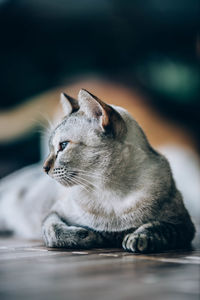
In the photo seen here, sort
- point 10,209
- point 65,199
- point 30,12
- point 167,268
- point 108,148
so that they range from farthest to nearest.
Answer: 1. point 30,12
2. point 10,209
3. point 65,199
4. point 108,148
5. point 167,268

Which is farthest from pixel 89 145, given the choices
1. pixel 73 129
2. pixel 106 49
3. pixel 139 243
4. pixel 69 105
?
pixel 106 49

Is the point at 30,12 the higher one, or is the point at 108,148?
the point at 30,12

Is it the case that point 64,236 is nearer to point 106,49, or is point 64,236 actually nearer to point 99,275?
point 99,275

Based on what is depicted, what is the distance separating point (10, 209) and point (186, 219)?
105 centimetres

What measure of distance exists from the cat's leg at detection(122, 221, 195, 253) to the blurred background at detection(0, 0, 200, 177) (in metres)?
1.35

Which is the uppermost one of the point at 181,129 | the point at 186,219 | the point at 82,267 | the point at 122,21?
the point at 122,21

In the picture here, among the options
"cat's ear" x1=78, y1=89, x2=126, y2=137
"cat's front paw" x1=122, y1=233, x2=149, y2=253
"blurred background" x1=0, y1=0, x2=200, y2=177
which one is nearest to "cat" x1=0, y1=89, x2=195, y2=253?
"cat's ear" x1=78, y1=89, x2=126, y2=137

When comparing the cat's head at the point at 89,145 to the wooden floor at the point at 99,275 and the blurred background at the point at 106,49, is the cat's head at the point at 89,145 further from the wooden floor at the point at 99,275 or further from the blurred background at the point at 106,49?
the blurred background at the point at 106,49

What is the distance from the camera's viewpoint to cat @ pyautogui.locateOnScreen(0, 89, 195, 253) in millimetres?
1408

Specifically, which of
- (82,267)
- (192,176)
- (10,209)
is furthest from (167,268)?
(192,176)

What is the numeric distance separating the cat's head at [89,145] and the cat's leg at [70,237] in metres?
0.15

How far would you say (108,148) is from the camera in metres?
1.41

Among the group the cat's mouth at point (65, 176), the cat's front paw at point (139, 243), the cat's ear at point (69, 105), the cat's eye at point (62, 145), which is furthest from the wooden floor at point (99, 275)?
the cat's ear at point (69, 105)

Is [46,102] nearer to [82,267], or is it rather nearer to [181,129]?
[181,129]
